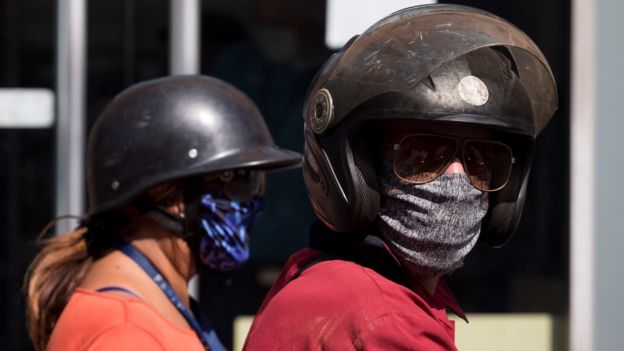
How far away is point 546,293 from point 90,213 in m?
2.92

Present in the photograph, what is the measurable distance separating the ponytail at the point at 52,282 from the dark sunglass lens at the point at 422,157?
113cm

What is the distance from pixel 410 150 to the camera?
2016 millimetres

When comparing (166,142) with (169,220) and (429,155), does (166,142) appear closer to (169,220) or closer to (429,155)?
(169,220)

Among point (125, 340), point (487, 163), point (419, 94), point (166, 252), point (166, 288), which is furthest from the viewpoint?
point (166, 252)

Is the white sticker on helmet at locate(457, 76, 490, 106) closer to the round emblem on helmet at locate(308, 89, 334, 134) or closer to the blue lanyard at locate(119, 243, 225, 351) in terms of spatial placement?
the round emblem on helmet at locate(308, 89, 334, 134)

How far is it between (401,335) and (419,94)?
45 centimetres

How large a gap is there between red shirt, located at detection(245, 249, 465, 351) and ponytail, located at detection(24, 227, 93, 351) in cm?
96

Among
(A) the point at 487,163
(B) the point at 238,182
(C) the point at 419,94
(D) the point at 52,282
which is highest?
(C) the point at 419,94

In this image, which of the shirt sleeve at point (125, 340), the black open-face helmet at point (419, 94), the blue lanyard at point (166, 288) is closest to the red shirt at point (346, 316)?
the black open-face helmet at point (419, 94)

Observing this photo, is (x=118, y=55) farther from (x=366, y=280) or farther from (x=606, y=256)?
(x=366, y=280)

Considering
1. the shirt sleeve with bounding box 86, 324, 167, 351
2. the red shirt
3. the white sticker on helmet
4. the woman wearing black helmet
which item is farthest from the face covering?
the white sticker on helmet

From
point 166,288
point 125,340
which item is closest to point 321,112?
point 125,340

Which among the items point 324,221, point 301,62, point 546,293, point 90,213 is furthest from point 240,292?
point 324,221

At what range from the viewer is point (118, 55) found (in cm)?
515
